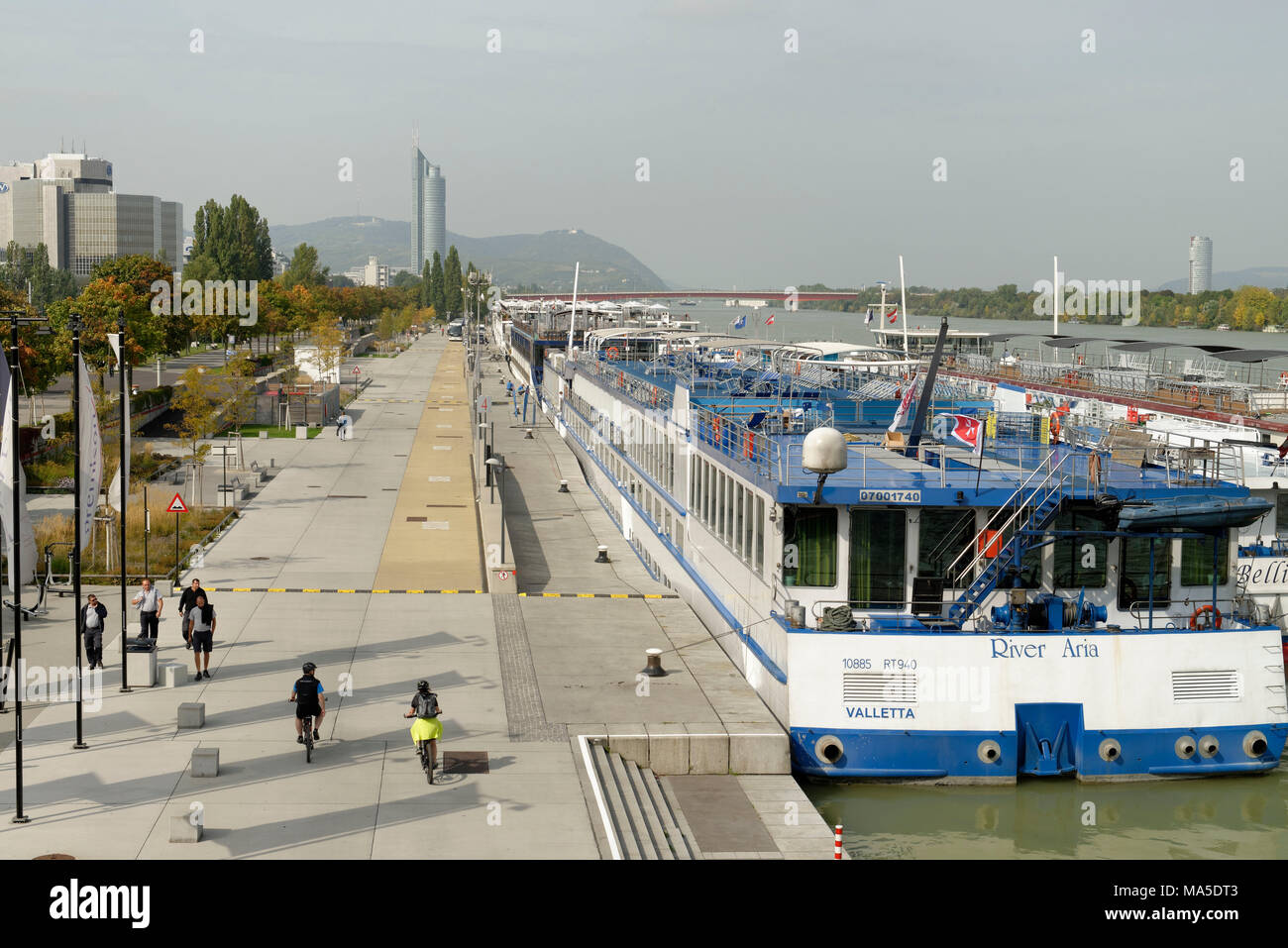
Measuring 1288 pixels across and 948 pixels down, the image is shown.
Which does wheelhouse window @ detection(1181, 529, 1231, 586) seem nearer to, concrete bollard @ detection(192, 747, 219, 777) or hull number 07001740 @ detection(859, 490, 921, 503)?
hull number 07001740 @ detection(859, 490, 921, 503)

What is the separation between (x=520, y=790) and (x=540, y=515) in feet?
81.2

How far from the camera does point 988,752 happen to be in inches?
659

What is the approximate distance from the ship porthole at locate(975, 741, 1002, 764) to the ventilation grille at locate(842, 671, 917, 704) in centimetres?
105

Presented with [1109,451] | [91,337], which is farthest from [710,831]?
[91,337]

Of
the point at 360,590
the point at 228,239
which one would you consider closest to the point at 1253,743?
the point at 360,590

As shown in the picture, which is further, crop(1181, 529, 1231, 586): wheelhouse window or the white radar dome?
crop(1181, 529, 1231, 586): wheelhouse window

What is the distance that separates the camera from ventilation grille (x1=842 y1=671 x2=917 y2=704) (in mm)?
16625

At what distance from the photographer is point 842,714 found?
1678cm

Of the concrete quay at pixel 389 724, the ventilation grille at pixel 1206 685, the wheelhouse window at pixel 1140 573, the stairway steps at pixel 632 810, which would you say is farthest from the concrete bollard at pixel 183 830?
the wheelhouse window at pixel 1140 573

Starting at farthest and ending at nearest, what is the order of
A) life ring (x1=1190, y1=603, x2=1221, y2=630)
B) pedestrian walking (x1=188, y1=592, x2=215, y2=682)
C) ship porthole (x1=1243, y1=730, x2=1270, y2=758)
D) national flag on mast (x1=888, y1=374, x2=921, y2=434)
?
national flag on mast (x1=888, y1=374, x2=921, y2=434) → pedestrian walking (x1=188, y1=592, x2=215, y2=682) → life ring (x1=1190, y1=603, x2=1221, y2=630) → ship porthole (x1=1243, y1=730, x2=1270, y2=758)

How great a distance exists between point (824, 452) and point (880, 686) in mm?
3058

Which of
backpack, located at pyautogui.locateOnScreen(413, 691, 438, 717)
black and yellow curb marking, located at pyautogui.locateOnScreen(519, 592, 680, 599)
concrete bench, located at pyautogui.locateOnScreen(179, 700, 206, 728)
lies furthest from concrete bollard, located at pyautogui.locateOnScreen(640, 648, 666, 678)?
black and yellow curb marking, located at pyautogui.locateOnScreen(519, 592, 680, 599)

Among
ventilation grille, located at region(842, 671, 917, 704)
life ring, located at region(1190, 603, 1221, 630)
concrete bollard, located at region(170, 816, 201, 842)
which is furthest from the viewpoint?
life ring, located at region(1190, 603, 1221, 630)
